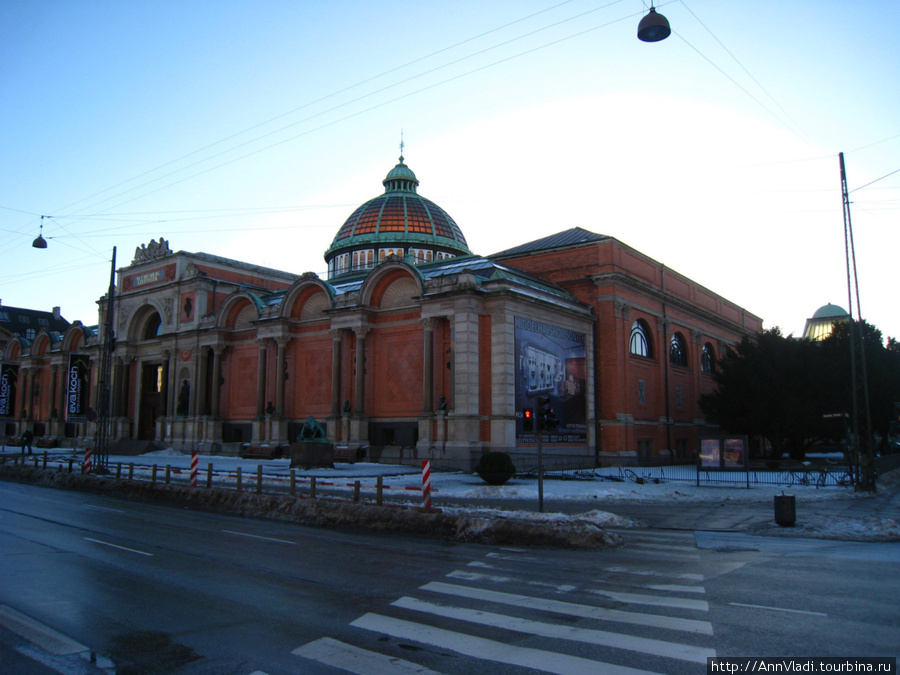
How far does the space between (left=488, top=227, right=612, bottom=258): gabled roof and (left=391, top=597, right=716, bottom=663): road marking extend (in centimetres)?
3681

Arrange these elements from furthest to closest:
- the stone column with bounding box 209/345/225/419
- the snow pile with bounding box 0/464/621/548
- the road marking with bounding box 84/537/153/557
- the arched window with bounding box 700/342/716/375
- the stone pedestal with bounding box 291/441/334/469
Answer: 1. the arched window with bounding box 700/342/716/375
2. the stone column with bounding box 209/345/225/419
3. the stone pedestal with bounding box 291/441/334/469
4. the snow pile with bounding box 0/464/621/548
5. the road marking with bounding box 84/537/153/557

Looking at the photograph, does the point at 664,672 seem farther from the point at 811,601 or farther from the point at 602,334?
the point at 602,334

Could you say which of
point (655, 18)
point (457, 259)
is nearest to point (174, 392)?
point (457, 259)

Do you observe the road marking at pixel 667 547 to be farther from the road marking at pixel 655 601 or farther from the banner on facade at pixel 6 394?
the banner on facade at pixel 6 394

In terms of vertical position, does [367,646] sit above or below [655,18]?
below

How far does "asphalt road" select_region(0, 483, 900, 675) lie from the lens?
6395 mm

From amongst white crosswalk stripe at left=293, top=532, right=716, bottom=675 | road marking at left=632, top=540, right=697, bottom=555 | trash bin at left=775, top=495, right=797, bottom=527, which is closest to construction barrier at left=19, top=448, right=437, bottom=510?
road marking at left=632, top=540, right=697, bottom=555

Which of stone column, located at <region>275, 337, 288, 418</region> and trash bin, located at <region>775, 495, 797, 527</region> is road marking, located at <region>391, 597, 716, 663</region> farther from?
stone column, located at <region>275, 337, 288, 418</region>

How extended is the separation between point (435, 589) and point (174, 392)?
46675 millimetres

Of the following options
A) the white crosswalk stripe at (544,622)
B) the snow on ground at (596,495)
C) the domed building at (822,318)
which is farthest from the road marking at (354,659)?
the domed building at (822,318)

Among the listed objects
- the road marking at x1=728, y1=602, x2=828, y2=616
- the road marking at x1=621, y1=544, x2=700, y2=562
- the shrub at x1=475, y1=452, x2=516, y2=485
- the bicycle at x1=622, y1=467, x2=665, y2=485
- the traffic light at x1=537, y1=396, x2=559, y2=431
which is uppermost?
the traffic light at x1=537, y1=396, x2=559, y2=431

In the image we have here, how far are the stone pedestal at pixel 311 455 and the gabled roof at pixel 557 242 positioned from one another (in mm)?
20440

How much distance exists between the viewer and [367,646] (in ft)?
21.9

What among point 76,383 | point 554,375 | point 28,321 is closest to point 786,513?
point 554,375
